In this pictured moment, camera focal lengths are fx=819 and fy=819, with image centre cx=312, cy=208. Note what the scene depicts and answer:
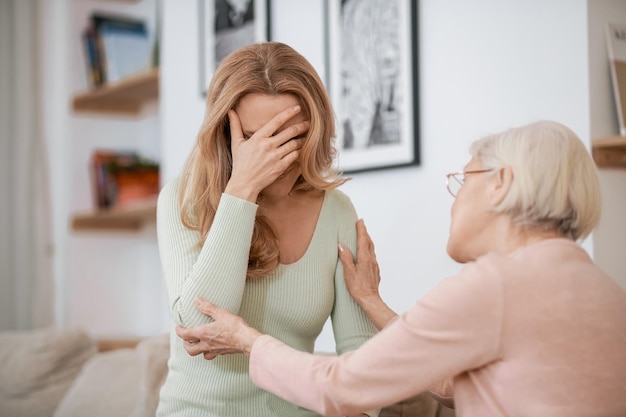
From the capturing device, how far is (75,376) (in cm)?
282

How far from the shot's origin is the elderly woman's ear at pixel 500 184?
1.23 m

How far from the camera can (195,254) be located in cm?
159

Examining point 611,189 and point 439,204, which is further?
point 439,204

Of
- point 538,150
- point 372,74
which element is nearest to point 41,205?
point 372,74

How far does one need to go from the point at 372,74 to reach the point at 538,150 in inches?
53.9

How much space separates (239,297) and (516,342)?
0.56 metres

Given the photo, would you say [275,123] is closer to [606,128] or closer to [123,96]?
[606,128]

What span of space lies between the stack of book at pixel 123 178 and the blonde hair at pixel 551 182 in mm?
2972

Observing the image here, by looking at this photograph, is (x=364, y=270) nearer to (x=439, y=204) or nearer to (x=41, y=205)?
(x=439, y=204)

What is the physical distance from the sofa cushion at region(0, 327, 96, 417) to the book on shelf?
192cm

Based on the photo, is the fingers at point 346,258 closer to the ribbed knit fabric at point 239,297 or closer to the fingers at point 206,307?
the ribbed knit fabric at point 239,297

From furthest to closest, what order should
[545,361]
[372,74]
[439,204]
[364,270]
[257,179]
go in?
1. [372,74]
2. [439,204]
3. [364,270]
4. [257,179]
5. [545,361]

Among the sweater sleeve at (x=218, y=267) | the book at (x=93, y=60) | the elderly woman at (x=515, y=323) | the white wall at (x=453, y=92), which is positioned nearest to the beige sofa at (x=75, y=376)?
the white wall at (x=453, y=92)

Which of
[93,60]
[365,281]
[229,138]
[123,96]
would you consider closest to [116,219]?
[123,96]
